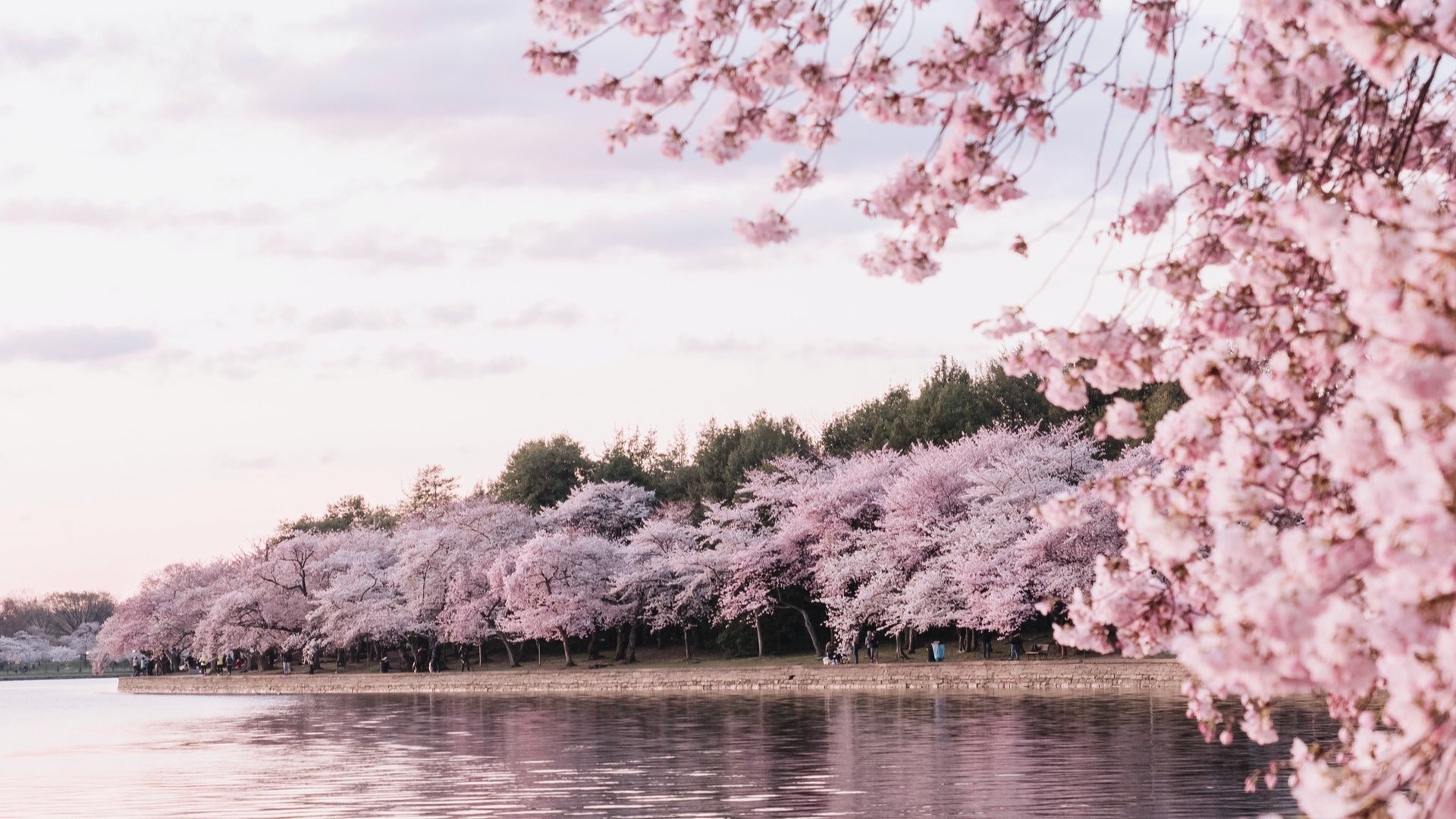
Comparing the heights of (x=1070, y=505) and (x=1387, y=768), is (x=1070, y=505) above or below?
above

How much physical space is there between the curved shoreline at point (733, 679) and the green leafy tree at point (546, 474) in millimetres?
17909

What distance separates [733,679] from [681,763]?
1121 inches

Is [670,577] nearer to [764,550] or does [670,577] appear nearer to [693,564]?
[693,564]

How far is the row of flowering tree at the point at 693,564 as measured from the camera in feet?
173

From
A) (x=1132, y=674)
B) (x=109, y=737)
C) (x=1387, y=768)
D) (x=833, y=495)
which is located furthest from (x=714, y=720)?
(x=1387, y=768)

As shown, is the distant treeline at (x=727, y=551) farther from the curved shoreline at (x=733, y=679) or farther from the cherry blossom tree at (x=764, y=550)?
the curved shoreline at (x=733, y=679)

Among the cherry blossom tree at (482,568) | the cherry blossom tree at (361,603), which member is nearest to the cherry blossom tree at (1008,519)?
the cherry blossom tree at (482,568)

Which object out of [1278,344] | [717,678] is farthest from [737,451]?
[1278,344]

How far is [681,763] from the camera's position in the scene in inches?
954

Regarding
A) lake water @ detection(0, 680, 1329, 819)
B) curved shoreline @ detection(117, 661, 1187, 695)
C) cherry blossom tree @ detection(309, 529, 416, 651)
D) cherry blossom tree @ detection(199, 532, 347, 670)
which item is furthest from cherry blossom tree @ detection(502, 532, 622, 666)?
lake water @ detection(0, 680, 1329, 819)

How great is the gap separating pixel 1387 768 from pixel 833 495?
5615 centimetres

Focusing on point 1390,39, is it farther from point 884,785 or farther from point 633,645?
point 633,645

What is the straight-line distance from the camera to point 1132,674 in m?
40.2

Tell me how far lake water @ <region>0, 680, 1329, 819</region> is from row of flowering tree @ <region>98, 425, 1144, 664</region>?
11.7 metres
